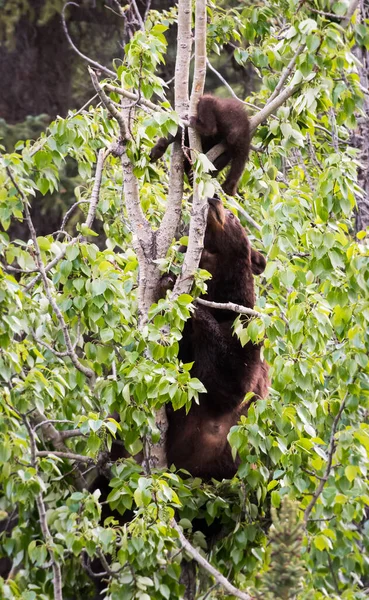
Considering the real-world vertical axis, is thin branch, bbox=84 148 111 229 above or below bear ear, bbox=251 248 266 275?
above

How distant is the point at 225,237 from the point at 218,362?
2.23ft

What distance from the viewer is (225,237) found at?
491 centimetres

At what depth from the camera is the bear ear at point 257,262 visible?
17.1ft

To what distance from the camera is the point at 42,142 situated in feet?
12.9

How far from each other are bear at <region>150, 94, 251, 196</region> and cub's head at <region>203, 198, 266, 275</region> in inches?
16.7

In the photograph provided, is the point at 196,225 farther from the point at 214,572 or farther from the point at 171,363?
the point at 214,572

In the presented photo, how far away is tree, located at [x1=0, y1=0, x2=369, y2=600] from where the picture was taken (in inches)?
136

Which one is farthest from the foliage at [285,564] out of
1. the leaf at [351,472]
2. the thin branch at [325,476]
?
the leaf at [351,472]

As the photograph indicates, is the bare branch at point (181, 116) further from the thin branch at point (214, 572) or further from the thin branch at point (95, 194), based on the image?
the thin branch at point (214, 572)

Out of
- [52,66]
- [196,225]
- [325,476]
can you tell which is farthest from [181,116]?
[52,66]

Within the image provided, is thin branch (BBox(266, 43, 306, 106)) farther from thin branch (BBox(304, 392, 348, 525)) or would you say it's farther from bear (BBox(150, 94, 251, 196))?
thin branch (BBox(304, 392, 348, 525))

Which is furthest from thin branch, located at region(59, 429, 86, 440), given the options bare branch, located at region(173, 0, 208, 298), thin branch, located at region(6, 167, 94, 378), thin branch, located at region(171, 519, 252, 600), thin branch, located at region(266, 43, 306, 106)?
thin branch, located at region(266, 43, 306, 106)

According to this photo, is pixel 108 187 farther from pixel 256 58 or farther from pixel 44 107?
pixel 44 107

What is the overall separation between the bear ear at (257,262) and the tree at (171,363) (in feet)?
3.02
